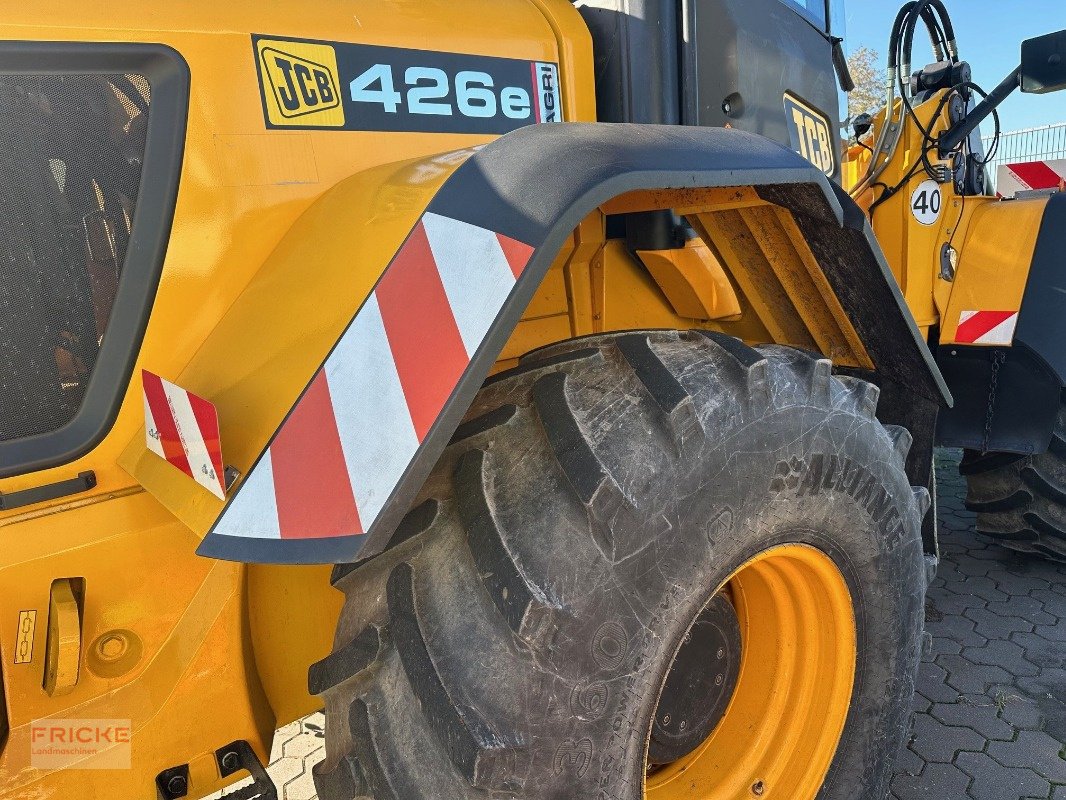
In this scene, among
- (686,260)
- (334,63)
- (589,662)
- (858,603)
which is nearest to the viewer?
(589,662)

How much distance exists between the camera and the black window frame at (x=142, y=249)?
54.5 inches

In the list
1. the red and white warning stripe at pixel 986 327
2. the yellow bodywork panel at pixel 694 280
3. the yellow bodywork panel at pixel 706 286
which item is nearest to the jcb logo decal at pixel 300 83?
the yellow bodywork panel at pixel 706 286

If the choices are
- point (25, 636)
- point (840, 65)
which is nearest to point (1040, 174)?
point (840, 65)

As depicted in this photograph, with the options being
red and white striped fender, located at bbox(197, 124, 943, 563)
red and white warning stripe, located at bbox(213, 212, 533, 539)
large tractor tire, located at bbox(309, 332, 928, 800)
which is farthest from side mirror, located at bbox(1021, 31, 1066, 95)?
red and white warning stripe, located at bbox(213, 212, 533, 539)

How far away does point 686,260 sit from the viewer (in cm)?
199

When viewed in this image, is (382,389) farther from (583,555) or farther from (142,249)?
(142,249)

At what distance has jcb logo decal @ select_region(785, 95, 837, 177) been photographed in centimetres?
244

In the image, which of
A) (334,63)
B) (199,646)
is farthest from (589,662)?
(334,63)

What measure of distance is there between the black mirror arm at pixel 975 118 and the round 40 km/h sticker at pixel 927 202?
17cm

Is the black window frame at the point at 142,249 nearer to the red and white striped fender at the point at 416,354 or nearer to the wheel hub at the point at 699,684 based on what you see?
the red and white striped fender at the point at 416,354

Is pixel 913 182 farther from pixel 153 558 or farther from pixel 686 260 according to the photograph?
pixel 153 558

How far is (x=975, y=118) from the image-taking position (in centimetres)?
→ 325

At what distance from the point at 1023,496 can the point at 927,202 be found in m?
1.20

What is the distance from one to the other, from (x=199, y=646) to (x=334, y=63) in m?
1.11
